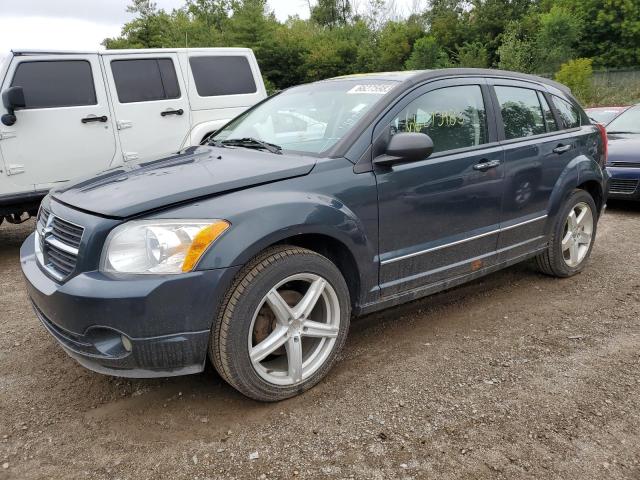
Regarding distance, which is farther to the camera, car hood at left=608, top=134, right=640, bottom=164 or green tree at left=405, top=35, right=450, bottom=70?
green tree at left=405, top=35, right=450, bottom=70

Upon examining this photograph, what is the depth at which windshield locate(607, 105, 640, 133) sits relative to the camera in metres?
7.79

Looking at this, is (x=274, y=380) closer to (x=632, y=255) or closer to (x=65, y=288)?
(x=65, y=288)

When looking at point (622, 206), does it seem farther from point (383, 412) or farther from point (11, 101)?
point (11, 101)

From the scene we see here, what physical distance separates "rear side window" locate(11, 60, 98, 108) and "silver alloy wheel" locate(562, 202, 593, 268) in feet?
16.9

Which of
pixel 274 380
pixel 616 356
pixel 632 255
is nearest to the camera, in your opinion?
pixel 274 380

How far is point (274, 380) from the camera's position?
8.41 ft

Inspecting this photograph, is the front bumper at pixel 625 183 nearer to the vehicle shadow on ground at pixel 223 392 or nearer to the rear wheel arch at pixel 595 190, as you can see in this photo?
the rear wheel arch at pixel 595 190

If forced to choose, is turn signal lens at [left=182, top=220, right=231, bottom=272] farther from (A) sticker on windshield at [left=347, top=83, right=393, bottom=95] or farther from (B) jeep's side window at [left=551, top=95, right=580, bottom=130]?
(B) jeep's side window at [left=551, top=95, right=580, bottom=130]

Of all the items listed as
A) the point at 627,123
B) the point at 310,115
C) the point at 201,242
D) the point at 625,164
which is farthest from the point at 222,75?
the point at 627,123

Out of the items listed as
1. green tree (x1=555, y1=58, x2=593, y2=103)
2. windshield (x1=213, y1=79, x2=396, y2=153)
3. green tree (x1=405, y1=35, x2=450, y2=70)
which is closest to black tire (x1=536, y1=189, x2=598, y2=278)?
windshield (x1=213, y1=79, x2=396, y2=153)

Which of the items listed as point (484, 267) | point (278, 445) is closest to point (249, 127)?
point (484, 267)

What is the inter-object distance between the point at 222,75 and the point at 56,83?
214 centimetres

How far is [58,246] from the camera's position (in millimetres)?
2510

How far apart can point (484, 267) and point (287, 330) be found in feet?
5.43
